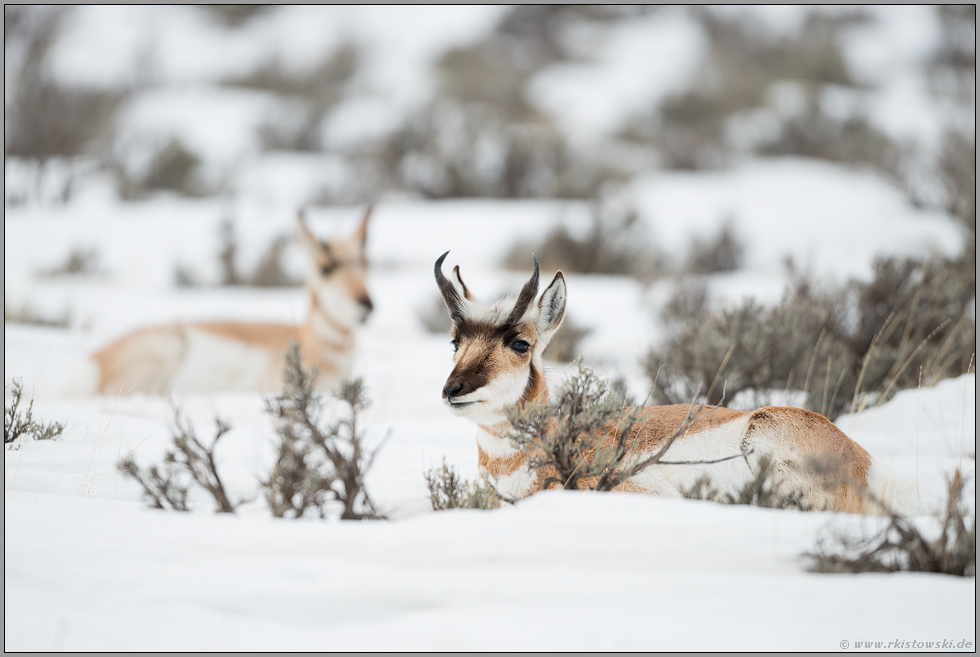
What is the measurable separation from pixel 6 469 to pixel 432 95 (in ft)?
70.0

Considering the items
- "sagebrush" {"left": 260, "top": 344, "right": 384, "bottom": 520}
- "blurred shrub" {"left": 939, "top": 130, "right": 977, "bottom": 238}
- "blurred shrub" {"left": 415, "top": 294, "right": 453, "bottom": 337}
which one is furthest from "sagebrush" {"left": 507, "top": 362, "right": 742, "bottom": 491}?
"blurred shrub" {"left": 939, "top": 130, "right": 977, "bottom": 238}

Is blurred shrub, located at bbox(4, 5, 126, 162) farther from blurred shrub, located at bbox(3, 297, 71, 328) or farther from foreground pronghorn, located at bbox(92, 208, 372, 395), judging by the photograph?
foreground pronghorn, located at bbox(92, 208, 372, 395)

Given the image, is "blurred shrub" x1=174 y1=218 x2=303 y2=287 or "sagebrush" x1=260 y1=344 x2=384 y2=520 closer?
"sagebrush" x1=260 y1=344 x2=384 y2=520

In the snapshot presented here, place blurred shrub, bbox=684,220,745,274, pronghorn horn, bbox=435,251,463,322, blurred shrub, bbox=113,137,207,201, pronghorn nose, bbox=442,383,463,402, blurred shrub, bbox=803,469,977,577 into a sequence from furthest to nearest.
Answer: blurred shrub, bbox=113,137,207,201 → blurred shrub, bbox=684,220,745,274 → pronghorn horn, bbox=435,251,463,322 → pronghorn nose, bbox=442,383,463,402 → blurred shrub, bbox=803,469,977,577

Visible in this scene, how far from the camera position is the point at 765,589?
2072 millimetres

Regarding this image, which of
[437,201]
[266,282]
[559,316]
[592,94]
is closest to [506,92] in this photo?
[592,94]

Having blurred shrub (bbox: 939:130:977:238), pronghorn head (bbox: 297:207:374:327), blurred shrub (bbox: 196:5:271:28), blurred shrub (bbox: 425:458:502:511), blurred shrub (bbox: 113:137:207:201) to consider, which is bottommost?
blurred shrub (bbox: 425:458:502:511)

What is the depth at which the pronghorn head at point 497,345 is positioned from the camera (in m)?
2.95

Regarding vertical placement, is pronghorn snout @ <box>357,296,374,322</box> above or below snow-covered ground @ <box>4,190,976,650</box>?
above

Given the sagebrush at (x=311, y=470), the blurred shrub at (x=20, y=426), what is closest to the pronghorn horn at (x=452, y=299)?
the sagebrush at (x=311, y=470)

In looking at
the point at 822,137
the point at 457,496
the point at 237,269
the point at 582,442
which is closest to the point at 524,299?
the point at 582,442

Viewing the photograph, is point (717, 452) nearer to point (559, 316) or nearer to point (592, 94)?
point (559, 316)

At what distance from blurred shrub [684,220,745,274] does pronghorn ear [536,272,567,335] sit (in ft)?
25.2

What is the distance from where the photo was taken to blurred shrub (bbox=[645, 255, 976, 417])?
498cm
